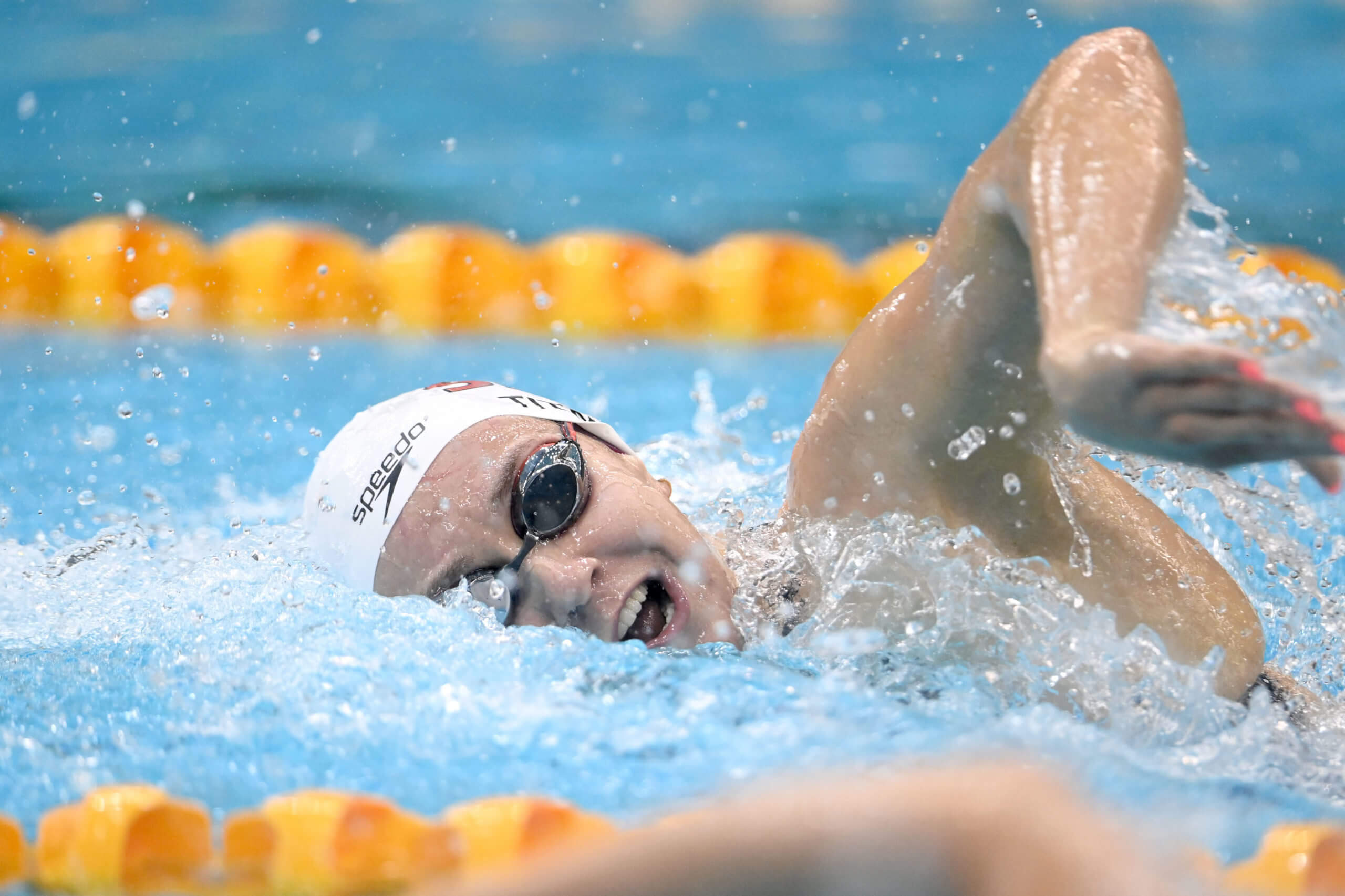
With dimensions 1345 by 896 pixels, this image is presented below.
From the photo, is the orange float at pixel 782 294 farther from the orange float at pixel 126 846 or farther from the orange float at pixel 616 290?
the orange float at pixel 126 846

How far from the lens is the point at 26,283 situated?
4.18m

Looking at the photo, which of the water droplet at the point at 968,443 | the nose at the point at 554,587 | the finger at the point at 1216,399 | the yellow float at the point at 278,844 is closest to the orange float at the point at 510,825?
the yellow float at the point at 278,844

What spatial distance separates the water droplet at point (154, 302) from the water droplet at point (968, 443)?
10.4 ft

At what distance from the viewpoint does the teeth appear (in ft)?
4.54

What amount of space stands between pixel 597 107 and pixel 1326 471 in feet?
17.6

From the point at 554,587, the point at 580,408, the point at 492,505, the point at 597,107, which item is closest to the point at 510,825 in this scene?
the point at 554,587

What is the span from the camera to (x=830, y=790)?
2.04 ft

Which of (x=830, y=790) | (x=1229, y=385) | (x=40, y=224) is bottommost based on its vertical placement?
(x=830, y=790)

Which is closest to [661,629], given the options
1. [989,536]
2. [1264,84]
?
[989,536]

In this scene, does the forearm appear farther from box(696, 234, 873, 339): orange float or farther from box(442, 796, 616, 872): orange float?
box(696, 234, 873, 339): orange float

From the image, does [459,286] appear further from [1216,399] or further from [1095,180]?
[1216,399]

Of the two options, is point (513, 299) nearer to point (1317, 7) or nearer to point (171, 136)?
point (171, 136)

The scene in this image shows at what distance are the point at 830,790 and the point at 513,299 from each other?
11.9 ft

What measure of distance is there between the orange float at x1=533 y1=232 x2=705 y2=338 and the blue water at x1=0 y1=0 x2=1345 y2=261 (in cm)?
97
